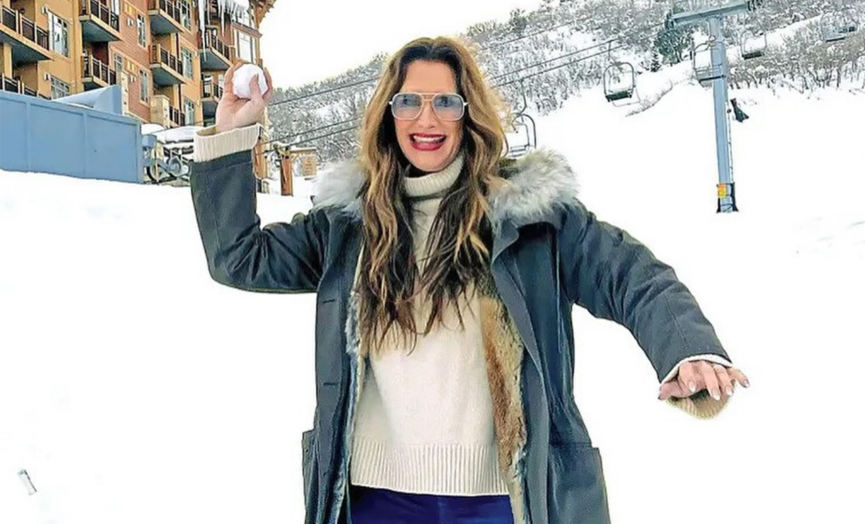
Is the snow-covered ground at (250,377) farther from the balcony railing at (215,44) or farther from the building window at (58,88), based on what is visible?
the balcony railing at (215,44)

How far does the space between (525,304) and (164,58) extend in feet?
93.6

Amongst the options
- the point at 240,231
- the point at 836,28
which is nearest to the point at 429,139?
the point at 240,231

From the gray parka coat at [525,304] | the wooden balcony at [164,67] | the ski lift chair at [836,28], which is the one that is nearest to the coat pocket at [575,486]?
the gray parka coat at [525,304]

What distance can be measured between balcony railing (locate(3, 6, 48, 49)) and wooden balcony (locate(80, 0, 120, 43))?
221 cm

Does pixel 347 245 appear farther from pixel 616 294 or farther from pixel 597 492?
pixel 597 492

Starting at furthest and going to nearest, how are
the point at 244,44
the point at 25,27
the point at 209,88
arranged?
1. the point at 244,44
2. the point at 209,88
3. the point at 25,27

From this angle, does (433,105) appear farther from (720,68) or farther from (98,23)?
(98,23)

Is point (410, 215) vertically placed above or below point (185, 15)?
below

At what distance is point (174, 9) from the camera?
29.9 meters

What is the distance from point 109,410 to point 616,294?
4.36m

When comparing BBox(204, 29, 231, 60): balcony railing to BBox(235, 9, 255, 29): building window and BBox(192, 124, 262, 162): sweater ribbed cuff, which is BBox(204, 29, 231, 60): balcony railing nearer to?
BBox(235, 9, 255, 29): building window

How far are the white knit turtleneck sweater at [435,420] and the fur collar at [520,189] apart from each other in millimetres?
205

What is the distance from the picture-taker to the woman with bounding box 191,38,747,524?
199 cm

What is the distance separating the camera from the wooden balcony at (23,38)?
67.2 ft
